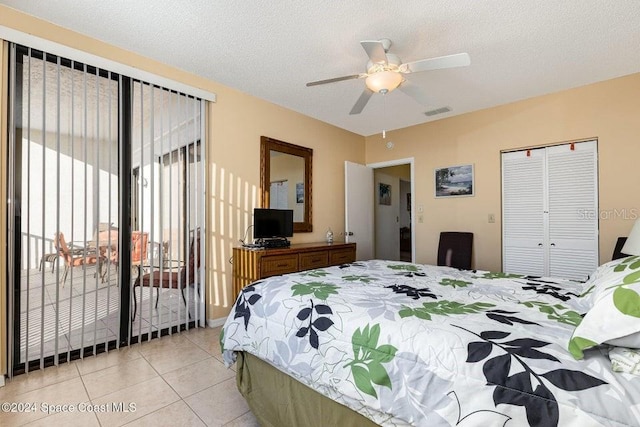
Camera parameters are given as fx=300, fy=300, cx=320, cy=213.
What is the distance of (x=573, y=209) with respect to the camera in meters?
3.34

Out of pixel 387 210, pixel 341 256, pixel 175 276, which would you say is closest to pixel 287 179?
pixel 341 256

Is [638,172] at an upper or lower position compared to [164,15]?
lower

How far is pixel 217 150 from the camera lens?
10.7ft

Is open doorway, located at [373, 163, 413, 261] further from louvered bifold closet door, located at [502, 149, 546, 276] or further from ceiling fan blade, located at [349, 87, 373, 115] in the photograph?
ceiling fan blade, located at [349, 87, 373, 115]

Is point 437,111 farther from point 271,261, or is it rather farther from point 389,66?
point 271,261

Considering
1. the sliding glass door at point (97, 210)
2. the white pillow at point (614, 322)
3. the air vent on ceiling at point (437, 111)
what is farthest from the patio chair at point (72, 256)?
the air vent on ceiling at point (437, 111)

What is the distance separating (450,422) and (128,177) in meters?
2.91

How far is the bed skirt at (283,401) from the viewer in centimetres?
126

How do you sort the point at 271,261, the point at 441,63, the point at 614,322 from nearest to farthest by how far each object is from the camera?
the point at 614,322 < the point at 441,63 < the point at 271,261

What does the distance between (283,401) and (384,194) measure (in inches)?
193

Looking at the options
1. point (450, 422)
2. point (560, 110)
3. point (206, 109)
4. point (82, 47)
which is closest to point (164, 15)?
point (82, 47)

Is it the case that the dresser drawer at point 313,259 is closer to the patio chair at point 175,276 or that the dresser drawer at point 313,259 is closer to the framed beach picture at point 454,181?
the patio chair at point 175,276

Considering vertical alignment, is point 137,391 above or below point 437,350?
below

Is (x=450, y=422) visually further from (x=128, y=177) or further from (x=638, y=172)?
(x=638, y=172)
